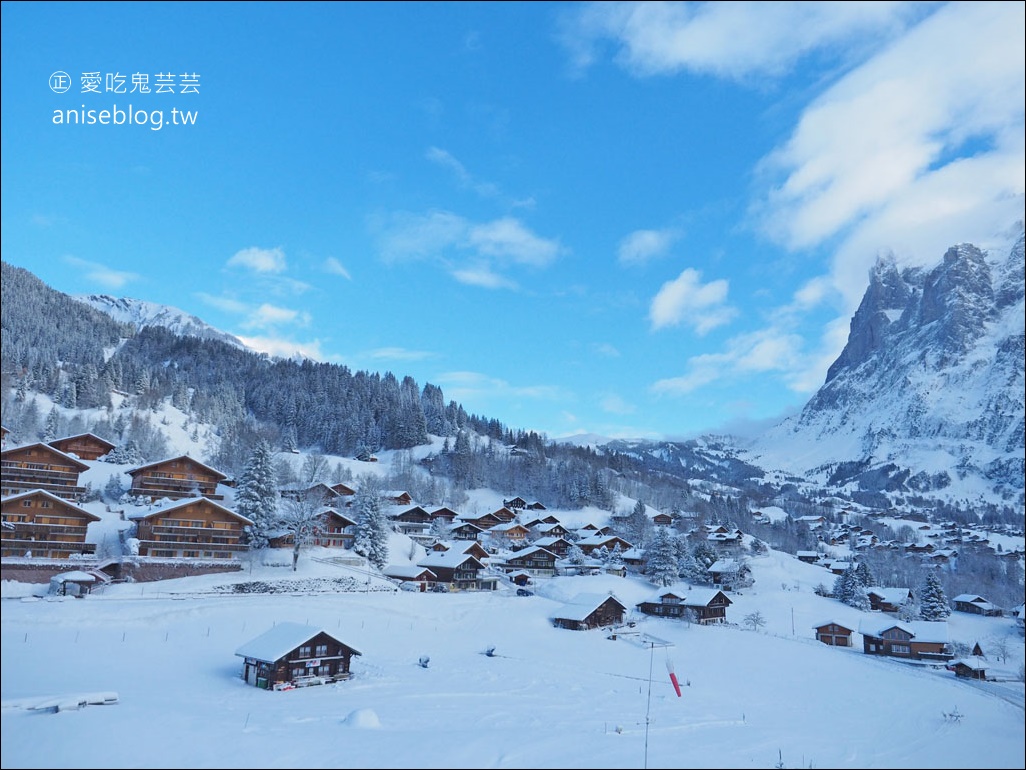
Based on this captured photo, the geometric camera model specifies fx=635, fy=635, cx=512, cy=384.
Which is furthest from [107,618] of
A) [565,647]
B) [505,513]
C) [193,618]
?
[505,513]

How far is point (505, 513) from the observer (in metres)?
107

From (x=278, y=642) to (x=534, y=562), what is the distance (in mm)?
54447

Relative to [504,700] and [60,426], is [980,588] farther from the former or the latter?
[60,426]

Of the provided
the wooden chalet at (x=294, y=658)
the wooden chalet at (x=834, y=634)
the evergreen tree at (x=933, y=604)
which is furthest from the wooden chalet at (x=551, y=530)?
the wooden chalet at (x=294, y=658)

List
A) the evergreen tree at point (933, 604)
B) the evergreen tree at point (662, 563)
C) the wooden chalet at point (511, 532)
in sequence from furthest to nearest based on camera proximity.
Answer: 1. the wooden chalet at point (511, 532)
2. the evergreen tree at point (662, 563)
3. the evergreen tree at point (933, 604)

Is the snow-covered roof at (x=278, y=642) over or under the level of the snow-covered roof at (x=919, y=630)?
over

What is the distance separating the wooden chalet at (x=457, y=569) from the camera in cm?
6450

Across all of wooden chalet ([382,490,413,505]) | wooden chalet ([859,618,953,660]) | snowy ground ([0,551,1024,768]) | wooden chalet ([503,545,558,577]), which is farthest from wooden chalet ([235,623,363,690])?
wooden chalet ([382,490,413,505])

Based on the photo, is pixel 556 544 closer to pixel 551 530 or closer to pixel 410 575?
pixel 551 530

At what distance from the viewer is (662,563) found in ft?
253

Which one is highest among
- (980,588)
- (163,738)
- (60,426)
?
(60,426)

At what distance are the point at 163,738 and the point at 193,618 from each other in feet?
50.7

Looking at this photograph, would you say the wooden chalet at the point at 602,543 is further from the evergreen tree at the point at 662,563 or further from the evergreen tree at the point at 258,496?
the evergreen tree at the point at 258,496

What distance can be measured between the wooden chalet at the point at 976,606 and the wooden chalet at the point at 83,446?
10274 centimetres
